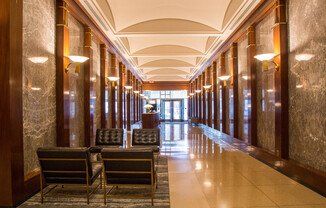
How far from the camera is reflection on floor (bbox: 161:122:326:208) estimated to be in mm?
3385

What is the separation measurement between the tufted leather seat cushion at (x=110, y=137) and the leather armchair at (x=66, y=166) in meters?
2.51

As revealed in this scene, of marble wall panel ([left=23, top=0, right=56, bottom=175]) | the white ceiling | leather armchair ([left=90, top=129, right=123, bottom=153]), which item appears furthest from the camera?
the white ceiling

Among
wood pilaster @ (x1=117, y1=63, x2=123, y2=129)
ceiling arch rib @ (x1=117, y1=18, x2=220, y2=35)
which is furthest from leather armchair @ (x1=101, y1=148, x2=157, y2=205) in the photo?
wood pilaster @ (x1=117, y1=63, x2=123, y2=129)

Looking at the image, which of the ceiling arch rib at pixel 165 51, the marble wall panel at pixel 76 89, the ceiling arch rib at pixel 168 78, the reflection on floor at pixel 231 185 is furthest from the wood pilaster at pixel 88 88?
the ceiling arch rib at pixel 168 78

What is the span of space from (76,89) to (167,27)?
4070 millimetres

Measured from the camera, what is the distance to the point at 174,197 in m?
3.58

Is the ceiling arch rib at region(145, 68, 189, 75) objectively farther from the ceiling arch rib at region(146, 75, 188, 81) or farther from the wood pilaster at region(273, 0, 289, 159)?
the wood pilaster at region(273, 0, 289, 159)

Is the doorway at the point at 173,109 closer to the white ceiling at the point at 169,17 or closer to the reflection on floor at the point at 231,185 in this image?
the white ceiling at the point at 169,17

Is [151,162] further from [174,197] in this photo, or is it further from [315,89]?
[315,89]

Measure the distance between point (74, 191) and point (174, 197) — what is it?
67.1 inches

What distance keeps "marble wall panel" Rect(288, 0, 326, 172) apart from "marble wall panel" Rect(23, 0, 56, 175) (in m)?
4.85

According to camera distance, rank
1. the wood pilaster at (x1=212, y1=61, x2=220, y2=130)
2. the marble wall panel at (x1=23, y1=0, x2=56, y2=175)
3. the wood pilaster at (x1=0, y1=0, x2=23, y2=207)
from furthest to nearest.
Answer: the wood pilaster at (x1=212, y1=61, x2=220, y2=130) → the marble wall panel at (x1=23, y1=0, x2=56, y2=175) → the wood pilaster at (x1=0, y1=0, x2=23, y2=207)

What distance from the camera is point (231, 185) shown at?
4.11 m

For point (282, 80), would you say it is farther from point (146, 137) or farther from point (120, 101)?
point (120, 101)
